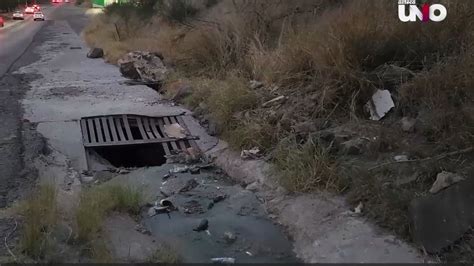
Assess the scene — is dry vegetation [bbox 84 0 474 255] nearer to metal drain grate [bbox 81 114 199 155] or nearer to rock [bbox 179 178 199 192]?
metal drain grate [bbox 81 114 199 155]

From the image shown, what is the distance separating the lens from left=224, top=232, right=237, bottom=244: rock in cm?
450

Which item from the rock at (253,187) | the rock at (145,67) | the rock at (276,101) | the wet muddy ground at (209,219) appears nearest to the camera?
the wet muddy ground at (209,219)

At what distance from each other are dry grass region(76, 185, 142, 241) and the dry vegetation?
150cm

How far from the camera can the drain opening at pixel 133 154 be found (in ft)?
23.5

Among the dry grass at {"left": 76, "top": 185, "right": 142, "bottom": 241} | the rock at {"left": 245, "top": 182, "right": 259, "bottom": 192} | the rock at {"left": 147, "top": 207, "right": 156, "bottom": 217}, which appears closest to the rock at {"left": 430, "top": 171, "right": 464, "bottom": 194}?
the rock at {"left": 245, "top": 182, "right": 259, "bottom": 192}

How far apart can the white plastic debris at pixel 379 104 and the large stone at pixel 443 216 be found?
5.56 ft

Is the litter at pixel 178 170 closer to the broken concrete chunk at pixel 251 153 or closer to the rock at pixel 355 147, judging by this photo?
the broken concrete chunk at pixel 251 153

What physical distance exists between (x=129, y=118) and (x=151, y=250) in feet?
14.7

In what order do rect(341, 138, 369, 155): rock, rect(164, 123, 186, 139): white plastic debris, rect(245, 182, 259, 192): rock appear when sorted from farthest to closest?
rect(164, 123, 186, 139): white plastic debris → rect(245, 182, 259, 192): rock → rect(341, 138, 369, 155): rock

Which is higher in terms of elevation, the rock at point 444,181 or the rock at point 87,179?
the rock at point 444,181

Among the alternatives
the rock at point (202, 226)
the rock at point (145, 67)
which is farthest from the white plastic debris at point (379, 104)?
the rock at point (145, 67)

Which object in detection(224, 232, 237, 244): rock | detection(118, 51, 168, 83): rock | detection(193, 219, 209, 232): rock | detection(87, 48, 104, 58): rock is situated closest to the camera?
detection(224, 232, 237, 244): rock

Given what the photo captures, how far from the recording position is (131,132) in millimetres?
7973

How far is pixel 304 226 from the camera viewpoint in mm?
4582
